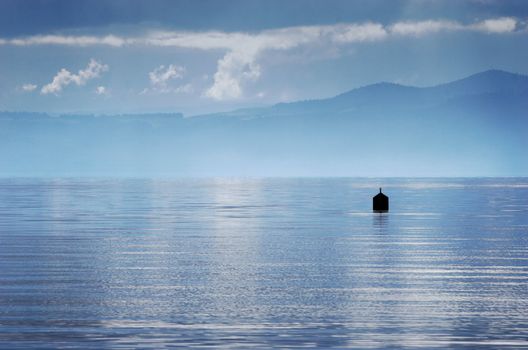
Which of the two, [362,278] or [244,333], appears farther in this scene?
[362,278]

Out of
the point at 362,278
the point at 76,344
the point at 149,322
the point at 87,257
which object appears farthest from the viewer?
the point at 87,257

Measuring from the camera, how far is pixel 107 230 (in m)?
68.1

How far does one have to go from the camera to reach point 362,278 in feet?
125

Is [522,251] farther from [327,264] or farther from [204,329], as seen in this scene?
[204,329]

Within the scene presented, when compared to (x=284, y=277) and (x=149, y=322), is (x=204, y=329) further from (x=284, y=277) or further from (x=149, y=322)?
(x=284, y=277)

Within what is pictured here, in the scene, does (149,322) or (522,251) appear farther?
(522,251)

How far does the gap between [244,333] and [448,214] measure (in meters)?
69.5

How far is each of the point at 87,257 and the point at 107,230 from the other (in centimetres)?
2092

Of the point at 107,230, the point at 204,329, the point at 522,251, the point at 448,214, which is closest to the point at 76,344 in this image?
the point at 204,329

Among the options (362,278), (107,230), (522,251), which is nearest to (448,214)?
(107,230)

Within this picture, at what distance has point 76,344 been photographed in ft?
78.1

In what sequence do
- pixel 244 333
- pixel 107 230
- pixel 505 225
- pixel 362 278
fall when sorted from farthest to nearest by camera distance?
1. pixel 505 225
2. pixel 107 230
3. pixel 362 278
4. pixel 244 333

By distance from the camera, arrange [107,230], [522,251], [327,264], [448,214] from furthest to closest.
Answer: [448,214] → [107,230] → [522,251] → [327,264]

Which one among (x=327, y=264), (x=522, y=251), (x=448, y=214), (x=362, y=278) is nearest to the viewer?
(x=362, y=278)
